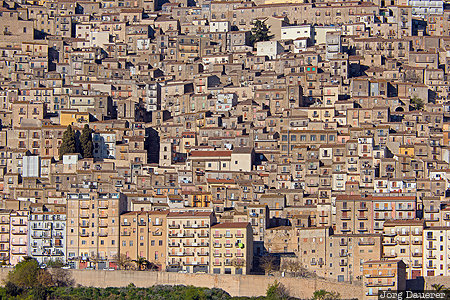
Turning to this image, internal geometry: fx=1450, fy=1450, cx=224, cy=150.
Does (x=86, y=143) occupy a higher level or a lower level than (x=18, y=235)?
higher

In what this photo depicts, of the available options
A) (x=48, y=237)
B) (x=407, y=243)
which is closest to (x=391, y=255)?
(x=407, y=243)

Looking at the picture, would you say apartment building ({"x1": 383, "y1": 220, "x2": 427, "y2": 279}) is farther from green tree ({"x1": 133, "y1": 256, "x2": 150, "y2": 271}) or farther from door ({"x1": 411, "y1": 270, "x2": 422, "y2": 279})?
green tree ({"x1": 133, "y1": 256, "x2": 150, "y2": 271})

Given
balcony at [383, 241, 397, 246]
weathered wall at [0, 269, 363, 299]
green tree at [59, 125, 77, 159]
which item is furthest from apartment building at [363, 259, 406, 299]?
green tree at [59, 125, 77, 159]

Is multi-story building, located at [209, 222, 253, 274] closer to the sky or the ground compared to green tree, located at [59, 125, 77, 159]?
closer to the ground

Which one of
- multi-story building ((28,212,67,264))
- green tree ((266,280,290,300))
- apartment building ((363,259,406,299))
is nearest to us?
apartment building ((363,259,406,299))

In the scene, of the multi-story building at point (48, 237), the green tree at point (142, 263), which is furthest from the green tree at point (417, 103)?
the multi-story building at point (48, 237)

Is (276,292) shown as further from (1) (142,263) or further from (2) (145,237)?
(2) (145,237)

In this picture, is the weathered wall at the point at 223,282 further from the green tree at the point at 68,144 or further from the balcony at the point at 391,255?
the green tree at the point at 68,144
